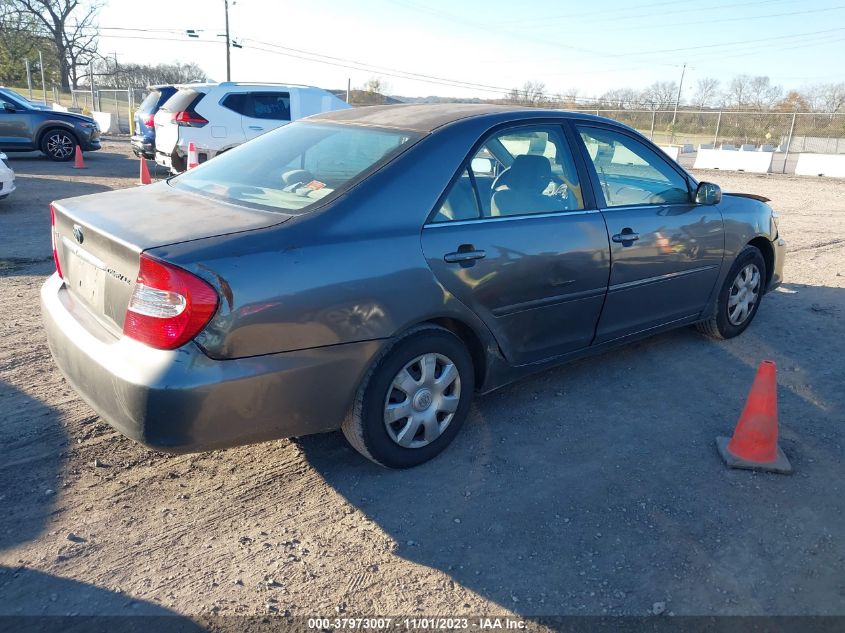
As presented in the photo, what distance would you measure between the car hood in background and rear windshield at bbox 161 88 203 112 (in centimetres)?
932

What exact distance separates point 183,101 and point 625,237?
1035 cm

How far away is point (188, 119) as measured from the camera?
11695 mm

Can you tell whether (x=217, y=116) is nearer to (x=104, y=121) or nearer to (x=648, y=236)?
(x=648, y=236)

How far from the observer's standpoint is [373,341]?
283cm

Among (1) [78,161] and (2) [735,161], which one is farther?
(2) [735,161]

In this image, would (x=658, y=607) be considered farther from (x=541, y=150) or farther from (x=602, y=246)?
(x=541, y=150)

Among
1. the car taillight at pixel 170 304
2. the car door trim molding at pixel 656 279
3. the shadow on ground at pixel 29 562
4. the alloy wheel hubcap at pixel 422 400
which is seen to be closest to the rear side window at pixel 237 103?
the shadow on ground at pixel 29 562

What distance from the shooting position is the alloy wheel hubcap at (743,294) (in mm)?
5000

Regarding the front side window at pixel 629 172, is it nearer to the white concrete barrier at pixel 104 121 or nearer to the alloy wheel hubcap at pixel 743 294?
the alloy wheel hubcap at pixel 743 294

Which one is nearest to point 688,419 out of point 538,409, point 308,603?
point 538,409

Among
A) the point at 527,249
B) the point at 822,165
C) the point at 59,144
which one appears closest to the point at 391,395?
the point at 527,249

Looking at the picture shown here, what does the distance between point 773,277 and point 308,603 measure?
15.1 ft

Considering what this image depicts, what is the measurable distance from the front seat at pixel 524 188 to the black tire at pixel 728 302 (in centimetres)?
197

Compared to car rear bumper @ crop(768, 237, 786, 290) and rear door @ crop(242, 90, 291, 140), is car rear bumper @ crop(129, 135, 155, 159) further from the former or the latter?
car rear bumper @ crop(768, 237, 786, 290)
